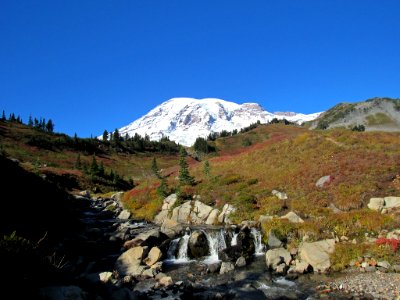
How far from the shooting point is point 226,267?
71.1ft

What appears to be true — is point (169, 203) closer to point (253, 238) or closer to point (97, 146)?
point (253, 238)

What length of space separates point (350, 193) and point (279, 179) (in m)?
10.5

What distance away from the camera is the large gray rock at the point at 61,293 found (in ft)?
30.6

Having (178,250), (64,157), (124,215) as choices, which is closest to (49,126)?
(64,157)

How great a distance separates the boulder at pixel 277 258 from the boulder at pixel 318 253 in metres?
0.99

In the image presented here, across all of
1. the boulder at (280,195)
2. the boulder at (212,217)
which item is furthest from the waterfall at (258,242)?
the boulder at (212,217)

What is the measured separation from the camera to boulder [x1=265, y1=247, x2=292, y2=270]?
21188 millimetres

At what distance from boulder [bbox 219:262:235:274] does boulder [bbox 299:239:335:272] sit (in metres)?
4.84

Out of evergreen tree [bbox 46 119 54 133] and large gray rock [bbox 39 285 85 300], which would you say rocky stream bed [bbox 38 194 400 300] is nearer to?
large gray rock [bbox 39 285 85 300]

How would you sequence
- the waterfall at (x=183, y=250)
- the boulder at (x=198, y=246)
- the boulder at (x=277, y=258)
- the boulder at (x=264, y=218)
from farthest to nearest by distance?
the boulder at (x=264, y=218), the boulder at (x=198, y=246), the waterfall at (x=183, y=250), the boulder at (x=277, y=258)

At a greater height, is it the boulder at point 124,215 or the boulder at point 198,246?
the boulder at point 124,215

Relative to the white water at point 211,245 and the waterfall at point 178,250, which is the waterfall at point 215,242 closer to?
the white water at point 211,245

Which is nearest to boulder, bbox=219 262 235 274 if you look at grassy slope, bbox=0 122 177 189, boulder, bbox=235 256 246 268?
boulder, bbox=235 256 246 268

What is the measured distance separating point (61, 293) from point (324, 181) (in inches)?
1193
